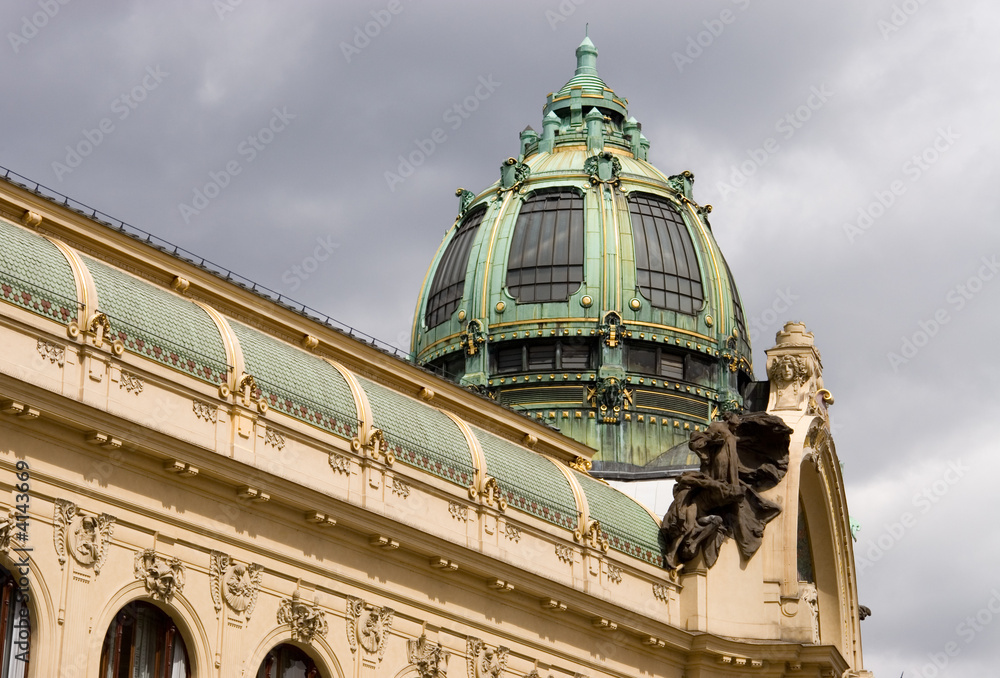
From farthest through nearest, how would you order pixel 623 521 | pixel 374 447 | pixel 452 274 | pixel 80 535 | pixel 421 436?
pixel 452 274 → pixel 623 521 → pixel 421 436 → pixel 374 447 → pixel 80 535

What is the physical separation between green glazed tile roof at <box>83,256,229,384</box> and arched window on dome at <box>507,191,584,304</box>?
23.0 metres

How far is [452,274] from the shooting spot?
202 ft

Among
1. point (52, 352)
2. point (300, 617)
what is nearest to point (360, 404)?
point (300, 617)

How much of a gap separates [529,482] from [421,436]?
4.00m

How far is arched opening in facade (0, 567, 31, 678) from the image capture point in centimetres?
3072

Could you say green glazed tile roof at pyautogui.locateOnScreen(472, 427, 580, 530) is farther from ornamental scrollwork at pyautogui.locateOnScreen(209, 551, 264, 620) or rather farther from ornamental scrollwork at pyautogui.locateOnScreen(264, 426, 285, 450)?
ornamental scrollwork at pyautogui.locateOnScreen(209, 551, 264, 620)

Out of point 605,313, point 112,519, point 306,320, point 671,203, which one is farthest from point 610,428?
point 112,519

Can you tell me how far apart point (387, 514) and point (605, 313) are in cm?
2064

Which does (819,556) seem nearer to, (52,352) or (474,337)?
(474,337)

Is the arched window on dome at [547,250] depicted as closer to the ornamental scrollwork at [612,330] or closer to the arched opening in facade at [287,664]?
the ornamental scrollwork at [612,330]

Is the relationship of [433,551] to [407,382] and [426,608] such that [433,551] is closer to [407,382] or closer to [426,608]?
[426,608]

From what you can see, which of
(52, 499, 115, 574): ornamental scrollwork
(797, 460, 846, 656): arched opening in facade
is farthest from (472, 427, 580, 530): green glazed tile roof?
(52, 499, 115, 574): ornamental scrollwork

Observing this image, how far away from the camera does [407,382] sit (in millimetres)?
44375

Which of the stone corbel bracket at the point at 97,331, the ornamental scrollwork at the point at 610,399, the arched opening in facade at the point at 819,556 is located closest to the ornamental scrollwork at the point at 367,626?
the stone corbel bracket at the point at 97,331
